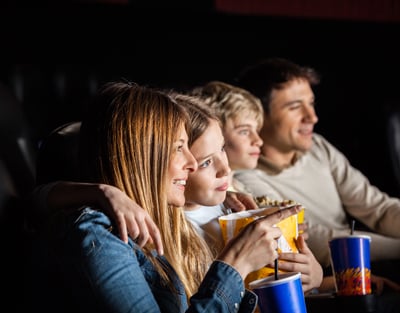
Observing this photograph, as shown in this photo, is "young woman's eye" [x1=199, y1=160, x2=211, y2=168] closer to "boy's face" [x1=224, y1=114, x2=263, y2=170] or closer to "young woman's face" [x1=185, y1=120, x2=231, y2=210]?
"young woman's face" [x1=185, y1=120, x2=231, y2=210]

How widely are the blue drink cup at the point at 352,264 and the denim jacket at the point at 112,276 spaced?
1.13 feet

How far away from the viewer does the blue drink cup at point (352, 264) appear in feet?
4.80

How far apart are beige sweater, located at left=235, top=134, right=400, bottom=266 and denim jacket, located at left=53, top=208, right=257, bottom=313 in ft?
3.32

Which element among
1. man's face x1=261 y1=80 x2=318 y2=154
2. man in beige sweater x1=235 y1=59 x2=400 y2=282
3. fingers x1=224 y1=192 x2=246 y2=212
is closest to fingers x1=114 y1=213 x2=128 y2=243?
fingers x1=224 y1=192 x2=246 y2=212

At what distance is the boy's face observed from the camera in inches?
78.5

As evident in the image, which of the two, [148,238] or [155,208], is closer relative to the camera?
[148,238]

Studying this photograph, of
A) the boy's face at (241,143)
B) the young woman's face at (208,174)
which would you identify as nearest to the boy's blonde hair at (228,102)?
the boy's face at (241,143)

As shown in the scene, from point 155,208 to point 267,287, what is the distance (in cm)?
27

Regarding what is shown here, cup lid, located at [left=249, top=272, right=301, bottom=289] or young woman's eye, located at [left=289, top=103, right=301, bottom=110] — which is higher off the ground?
young woman's eye, located at [left=289, top=103, right=301, bottom=110]

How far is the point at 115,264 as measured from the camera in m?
1.13

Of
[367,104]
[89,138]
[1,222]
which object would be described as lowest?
[367,104]

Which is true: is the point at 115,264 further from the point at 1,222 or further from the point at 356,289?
the point at 356,289

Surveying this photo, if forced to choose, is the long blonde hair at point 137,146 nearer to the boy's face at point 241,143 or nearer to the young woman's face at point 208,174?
the young woman's face at point 208,174

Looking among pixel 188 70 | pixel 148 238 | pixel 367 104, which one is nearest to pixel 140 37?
pixel 188 70
